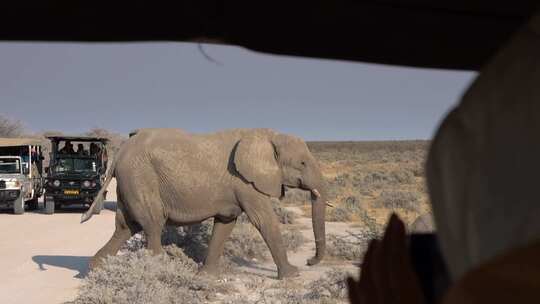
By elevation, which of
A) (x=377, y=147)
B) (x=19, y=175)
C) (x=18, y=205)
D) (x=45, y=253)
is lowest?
(x=45, y=253)

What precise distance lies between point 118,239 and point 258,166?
2.45 metres

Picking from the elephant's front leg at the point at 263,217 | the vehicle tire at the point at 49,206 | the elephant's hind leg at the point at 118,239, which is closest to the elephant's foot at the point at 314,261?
the elephant's front leg at the point at 263,217

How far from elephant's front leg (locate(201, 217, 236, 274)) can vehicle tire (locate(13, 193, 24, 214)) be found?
10912 millimetres

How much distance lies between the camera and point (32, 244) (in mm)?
11586

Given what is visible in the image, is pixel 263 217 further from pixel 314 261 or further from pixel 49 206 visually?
pixel 49 206

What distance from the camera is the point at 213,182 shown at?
26.0 ft

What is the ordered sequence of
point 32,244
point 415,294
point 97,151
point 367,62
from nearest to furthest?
1. point 415,294
2. point 367,62
3. point 32,244
4. point 97,151

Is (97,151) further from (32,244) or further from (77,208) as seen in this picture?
(32,244)

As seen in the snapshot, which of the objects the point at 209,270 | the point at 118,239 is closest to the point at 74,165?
Answer: the point at 118,239

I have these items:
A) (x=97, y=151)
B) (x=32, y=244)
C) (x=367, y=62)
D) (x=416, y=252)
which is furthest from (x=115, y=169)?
(x=97, y=151)

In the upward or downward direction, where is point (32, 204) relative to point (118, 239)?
upward

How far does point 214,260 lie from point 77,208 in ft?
40.3

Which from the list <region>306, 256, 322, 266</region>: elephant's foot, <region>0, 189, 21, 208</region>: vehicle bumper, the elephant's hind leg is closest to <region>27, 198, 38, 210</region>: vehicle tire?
<region>0, 189, 21, 208</region>: vehicle bumper

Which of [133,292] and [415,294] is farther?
[133,292]
